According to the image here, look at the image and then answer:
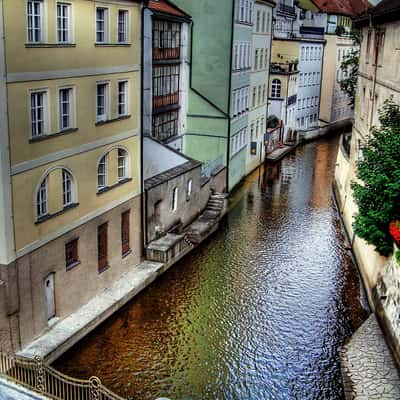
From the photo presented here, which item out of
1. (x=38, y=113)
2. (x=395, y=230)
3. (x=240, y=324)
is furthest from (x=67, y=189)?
(x=395, y=230)

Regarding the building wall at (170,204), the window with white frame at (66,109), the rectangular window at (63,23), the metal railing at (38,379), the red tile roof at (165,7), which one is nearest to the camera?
the metal railing at (38,379)

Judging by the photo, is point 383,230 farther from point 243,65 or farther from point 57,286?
point 243,65

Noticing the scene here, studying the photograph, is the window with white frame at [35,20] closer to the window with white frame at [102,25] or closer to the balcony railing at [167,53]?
the window with white frame at [102,25]

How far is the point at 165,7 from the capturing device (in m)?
34.2

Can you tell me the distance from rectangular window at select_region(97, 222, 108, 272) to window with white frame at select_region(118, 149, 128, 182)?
217 cm

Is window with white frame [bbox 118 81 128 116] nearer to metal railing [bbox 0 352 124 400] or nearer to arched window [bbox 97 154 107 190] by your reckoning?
arched window [bbox 97 154 107 190]

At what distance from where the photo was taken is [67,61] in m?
19.3

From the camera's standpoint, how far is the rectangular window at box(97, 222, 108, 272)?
22625mm

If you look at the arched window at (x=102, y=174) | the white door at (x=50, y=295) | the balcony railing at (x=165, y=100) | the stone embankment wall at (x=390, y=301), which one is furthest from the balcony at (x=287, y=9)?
the white door at (x=50, y=295)

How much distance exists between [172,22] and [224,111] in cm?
678

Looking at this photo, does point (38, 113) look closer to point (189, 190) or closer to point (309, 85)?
point (189, 190)

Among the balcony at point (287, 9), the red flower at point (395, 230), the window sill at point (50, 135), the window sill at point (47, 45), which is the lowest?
the red flower at point (395, 230)

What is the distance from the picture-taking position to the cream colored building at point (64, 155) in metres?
17.1

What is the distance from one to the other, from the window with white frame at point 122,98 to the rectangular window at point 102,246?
439cm
